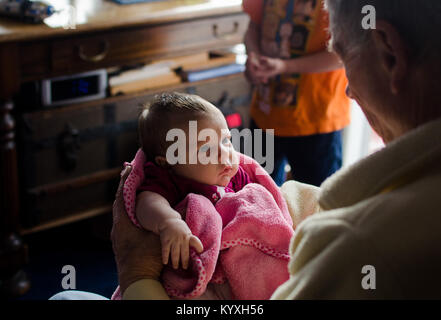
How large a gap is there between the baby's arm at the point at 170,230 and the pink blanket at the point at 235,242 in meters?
0.01

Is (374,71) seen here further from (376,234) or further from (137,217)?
(137,217)

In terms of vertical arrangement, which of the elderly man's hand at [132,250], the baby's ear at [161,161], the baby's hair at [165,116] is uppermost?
the baby's hair at [165,116]

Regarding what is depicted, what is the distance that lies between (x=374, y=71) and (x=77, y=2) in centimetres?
142

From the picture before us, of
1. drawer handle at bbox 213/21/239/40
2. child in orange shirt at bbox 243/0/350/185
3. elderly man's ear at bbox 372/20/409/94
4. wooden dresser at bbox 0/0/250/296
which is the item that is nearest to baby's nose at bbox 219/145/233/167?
elderly man's ear at bbox 372/20/409/94

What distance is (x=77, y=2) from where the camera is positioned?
1883 millimetres

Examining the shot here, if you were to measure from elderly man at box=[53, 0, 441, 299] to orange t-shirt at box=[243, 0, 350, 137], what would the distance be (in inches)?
34.0

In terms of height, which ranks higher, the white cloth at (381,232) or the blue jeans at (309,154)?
the white cloth at (381,232)

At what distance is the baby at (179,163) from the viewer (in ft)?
2.38

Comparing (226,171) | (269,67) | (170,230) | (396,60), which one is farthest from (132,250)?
(269,67)

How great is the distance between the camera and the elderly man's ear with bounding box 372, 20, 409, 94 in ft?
2.09

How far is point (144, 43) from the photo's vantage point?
186cm

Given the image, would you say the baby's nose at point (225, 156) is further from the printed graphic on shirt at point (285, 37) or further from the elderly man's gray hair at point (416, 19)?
the printed graphic on shirt at point (285, 37)

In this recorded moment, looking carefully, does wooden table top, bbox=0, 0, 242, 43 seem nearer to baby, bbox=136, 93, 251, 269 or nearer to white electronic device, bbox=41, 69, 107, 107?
white electronic device, bbox=41, 69, 107, 107

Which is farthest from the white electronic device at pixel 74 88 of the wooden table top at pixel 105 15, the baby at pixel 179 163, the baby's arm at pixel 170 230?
the baby's arm at pixel 170 230
